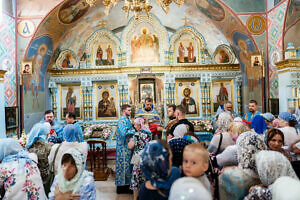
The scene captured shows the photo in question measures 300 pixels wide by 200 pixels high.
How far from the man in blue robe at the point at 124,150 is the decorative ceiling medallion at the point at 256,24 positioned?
5.67 m

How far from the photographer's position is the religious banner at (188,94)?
1058 centimetres

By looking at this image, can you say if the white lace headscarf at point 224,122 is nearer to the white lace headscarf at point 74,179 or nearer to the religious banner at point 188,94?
the white lace headscarf at point 74,179

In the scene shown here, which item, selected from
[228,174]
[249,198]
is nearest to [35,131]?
[228,174]

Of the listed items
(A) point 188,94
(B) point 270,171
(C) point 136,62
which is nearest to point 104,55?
(C) point 136,62

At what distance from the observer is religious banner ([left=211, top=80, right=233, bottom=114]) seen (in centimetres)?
1052

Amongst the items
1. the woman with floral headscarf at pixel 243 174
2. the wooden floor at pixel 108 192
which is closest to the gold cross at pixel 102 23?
the wooden floor at pixel 108 192

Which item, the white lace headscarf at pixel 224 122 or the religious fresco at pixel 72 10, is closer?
the white lace headscarf at pixel 224 122

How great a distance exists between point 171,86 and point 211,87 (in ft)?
5.45

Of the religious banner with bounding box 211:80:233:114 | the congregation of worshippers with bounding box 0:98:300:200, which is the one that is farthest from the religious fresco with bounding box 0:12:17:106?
the religious banner with bounding box 211:80:233:114

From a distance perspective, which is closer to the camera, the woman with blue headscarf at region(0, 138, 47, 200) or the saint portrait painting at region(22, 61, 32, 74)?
the woman with blue headscarf at region(0, 138, 47, 200)

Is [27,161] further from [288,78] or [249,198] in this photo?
[288,78]

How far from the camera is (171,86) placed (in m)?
10.4

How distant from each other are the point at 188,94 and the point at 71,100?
15.8 ft

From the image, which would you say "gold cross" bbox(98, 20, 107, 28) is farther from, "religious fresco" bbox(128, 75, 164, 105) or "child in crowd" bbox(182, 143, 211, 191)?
"child in crowd" bbox(182, 143, 211, 191)
